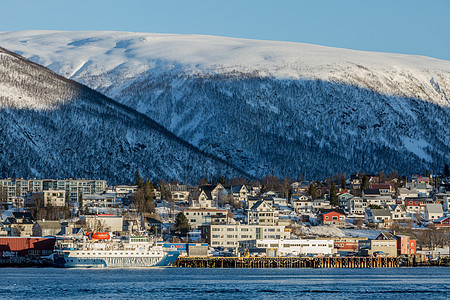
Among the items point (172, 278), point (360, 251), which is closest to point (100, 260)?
point (172, 278)

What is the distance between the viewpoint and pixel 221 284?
108625 millimetres

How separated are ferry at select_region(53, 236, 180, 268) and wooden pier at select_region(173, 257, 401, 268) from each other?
255 inches

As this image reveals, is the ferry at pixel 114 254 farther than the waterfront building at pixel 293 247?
No

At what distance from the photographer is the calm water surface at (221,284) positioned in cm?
9850

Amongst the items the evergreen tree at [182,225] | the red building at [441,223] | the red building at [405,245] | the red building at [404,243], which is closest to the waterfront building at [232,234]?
the evergreen tree at [182,225]

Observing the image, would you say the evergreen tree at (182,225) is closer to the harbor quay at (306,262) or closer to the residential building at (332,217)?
the harbor quay at (306,262)

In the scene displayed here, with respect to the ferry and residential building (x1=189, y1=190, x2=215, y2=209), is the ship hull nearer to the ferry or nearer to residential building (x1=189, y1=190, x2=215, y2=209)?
the ferry

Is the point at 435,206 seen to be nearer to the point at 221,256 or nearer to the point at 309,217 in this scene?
the point at 309,217

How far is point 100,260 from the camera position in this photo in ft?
436

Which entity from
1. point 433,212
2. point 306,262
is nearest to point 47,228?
Answer: point 306,262

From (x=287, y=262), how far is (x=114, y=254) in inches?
1062

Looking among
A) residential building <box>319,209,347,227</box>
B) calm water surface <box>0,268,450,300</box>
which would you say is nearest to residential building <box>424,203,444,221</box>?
residential building <box>319,209,347,227</box>

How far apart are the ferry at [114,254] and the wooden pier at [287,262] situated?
21.2 feet

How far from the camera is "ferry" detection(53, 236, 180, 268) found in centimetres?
13275
